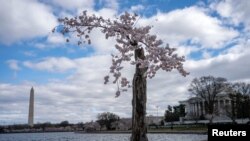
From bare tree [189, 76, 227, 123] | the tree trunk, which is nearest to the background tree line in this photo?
bare tree [189, 76, 227, 123]

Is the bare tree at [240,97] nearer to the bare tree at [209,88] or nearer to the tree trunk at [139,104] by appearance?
the bare tree at [209,88]

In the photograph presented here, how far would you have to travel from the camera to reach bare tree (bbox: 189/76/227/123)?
88.4 meters

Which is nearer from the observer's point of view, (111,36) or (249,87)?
(111,36)

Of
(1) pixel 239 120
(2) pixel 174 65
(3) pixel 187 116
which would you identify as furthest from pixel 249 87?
(2) pixel 174 65

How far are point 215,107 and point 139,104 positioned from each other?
8911 centimetres

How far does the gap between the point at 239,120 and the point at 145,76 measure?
8910 centimetres

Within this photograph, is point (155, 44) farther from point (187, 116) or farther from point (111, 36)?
point (187, 116)

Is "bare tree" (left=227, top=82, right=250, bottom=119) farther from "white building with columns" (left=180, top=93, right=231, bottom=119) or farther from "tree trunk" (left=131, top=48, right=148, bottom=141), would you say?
"tree trunk" (left=131, top=48, right=148, bottom=141)

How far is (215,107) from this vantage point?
97.8m

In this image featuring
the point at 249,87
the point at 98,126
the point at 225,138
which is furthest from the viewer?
the point at 98,126

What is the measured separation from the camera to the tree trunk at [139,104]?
39.0 feet

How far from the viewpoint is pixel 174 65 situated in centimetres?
1220

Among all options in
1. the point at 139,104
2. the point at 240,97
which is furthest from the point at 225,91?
the point at 139,104

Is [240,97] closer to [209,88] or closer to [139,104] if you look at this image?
[209,88]
